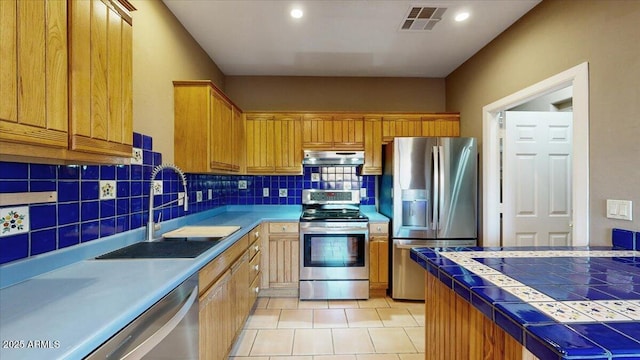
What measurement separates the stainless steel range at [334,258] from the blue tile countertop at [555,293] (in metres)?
1.56

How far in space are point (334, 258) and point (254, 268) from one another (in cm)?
87

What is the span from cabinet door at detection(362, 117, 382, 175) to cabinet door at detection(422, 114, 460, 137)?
57 centimetres

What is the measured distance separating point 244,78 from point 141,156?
220cm

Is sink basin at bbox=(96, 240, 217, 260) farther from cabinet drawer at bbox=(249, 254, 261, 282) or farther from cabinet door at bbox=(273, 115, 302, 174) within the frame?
cabinet door at bbox=(273, 115, 302, 174)

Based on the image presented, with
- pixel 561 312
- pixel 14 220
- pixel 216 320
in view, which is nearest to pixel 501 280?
pixel 561 312

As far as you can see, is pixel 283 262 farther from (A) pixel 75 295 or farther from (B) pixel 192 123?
(A) pixel 75 295

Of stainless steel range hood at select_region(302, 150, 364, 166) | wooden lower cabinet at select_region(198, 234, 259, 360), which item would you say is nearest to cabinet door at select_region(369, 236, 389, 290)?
stainless steel range hood at select_region(302, 150, 364, 166)

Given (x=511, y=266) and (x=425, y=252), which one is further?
(x=425, y=252)

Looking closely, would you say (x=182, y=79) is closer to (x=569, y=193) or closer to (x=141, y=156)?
(x=141, y=156)

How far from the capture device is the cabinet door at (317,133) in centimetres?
354

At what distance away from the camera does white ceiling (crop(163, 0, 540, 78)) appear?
2.29 metres

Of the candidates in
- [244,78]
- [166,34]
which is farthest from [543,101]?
[166,34]

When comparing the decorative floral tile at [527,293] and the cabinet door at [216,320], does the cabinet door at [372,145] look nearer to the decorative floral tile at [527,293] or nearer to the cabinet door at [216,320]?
the cabinet door at [216,320]

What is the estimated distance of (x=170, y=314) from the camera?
1.19 meters
